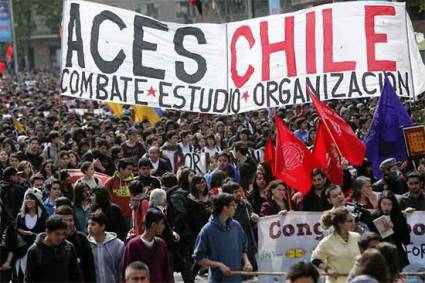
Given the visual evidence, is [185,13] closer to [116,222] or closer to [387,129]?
[387,129]

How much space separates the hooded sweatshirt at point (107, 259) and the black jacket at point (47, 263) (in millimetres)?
776

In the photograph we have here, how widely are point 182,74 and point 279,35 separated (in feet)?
4.04

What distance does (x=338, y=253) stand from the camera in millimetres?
9828

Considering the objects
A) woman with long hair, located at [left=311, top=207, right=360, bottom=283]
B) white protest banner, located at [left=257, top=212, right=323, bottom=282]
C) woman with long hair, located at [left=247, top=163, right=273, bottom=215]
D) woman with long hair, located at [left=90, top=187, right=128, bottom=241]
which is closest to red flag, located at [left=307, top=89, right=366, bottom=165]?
woman with long hair, located at [left=247, top=163, right=273, bottom=215]

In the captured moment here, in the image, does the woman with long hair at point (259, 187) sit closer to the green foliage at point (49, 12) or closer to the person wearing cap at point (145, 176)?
the person wearing cap at point (145, 176)

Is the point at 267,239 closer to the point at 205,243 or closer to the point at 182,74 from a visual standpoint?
the point at 205,243

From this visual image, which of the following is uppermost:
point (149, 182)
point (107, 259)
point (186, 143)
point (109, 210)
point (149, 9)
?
point (149, 9)

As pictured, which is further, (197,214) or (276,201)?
(197,214)

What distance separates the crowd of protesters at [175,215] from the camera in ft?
31.7

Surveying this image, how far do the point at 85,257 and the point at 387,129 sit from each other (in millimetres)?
5264

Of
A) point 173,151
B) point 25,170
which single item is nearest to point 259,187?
point 25,170

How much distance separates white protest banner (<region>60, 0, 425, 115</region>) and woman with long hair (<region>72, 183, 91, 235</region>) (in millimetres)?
3203

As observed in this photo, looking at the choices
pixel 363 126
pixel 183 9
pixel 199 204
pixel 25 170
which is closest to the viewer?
pixel 199 204

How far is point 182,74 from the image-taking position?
15969 millimetres
